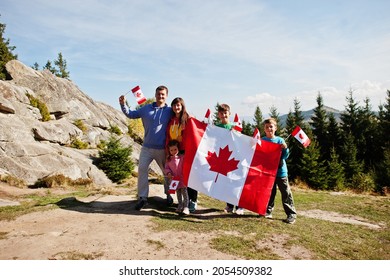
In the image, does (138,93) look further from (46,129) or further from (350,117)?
(350,117)

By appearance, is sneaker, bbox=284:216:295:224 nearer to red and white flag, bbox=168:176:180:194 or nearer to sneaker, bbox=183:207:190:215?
sneaker, bbox=183:207:190:215

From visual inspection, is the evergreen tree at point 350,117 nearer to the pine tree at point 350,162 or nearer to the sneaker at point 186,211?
the pine tree at point 350,162

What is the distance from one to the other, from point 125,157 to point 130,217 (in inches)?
483

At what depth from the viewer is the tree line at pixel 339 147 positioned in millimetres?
31734

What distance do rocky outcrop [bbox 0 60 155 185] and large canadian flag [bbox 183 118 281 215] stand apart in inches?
344

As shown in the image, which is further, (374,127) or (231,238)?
(374,127)

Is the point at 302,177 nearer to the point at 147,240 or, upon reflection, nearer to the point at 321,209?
the point at 321,209

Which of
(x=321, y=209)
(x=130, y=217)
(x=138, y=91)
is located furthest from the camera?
(x=321, y=209)

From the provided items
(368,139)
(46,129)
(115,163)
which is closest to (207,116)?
(115,163)

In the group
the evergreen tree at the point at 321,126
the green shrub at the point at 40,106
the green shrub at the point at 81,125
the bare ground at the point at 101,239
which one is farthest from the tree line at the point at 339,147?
the bare ground at the point at 101,239

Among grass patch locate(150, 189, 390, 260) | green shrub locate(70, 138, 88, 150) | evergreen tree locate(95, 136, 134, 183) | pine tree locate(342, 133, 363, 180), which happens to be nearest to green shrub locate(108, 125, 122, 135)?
green shrub locate(70, 138, 88, 150)

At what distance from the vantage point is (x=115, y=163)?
17844 millimetres
